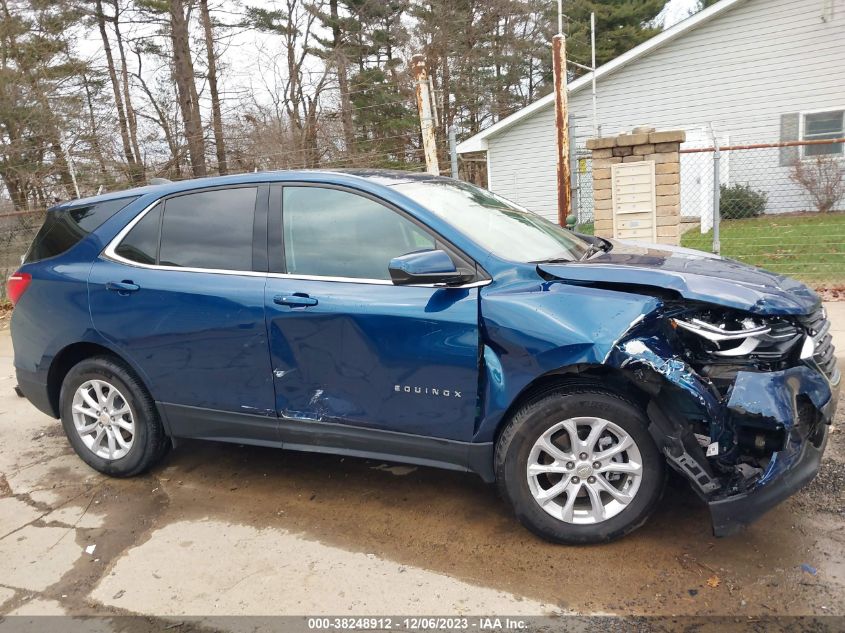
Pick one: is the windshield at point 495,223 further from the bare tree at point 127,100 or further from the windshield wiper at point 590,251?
the bare tree at point 127,100

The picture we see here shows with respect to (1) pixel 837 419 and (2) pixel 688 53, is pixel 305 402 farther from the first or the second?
(2) pixel 688 53

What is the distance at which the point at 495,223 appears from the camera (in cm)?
349

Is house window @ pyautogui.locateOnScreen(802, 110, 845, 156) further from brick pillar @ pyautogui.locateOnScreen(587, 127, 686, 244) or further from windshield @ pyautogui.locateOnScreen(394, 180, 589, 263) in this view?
windshield @ pyautogui.locateOnScreen(394, 180, 589, 263)

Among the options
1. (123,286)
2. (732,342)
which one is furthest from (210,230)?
(732,342)

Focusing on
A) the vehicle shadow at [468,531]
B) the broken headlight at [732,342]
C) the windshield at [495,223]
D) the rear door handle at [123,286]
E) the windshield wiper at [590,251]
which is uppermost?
the windshield at [495,223]

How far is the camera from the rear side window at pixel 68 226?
392 cm

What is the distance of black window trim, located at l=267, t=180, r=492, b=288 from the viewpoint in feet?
9.82

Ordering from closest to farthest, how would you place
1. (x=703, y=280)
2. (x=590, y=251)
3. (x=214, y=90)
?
1. (x=703, y=280)
2. (x=590, y=251)
3. (x=214, y=90)

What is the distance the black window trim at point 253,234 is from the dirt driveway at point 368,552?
4.28 feet

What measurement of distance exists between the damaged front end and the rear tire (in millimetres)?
2750

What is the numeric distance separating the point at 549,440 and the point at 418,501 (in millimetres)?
971

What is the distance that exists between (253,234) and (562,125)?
455 centimetres

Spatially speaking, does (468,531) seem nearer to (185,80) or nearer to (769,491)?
(769,491)

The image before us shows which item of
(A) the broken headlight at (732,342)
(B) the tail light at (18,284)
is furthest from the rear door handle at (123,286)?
(A) the broken headlight at (732,342)
